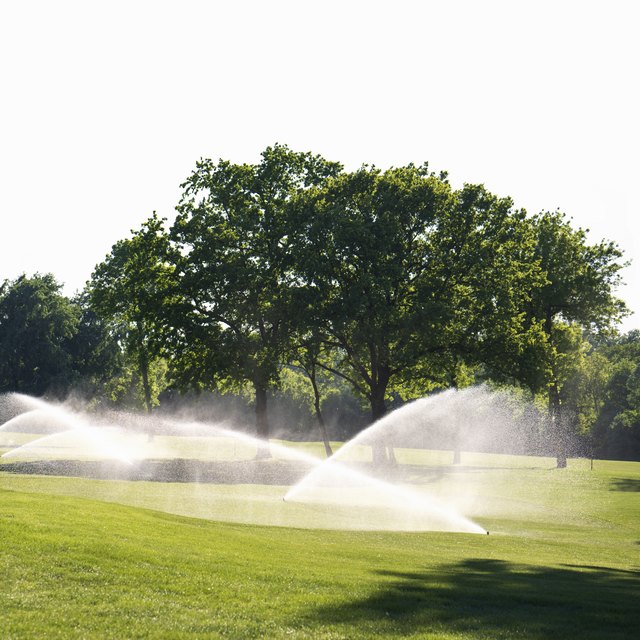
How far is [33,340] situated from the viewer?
9719 centimetres

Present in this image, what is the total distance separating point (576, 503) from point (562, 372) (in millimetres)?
24009

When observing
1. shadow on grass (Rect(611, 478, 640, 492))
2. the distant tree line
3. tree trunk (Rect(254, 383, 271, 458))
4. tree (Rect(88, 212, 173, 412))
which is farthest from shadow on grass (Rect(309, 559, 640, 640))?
tree trunk (Rect(254, 383, 271, 458))

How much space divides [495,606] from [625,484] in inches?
1699

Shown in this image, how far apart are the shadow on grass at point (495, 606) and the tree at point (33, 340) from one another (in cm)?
8801

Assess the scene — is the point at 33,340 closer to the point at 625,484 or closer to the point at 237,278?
the point at 237,278

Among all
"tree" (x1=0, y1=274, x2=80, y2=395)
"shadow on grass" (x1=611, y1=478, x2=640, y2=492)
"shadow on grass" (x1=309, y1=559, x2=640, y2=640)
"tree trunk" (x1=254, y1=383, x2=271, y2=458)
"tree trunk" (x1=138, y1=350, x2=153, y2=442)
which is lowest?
"shadow on grass" (x1=611, y1=478, x2=640, y2=492)

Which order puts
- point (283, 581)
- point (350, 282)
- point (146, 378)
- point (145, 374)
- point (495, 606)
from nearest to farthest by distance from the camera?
point (495, 606), point (283, 581), point (350, 282), point (145, 374), point (146, 378)

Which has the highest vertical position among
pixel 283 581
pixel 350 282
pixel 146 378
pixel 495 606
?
pixel 350 282

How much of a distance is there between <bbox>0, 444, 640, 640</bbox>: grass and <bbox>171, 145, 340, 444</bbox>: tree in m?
29.8

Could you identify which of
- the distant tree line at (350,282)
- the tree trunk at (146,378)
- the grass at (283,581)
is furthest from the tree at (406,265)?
the grass at (283,581)

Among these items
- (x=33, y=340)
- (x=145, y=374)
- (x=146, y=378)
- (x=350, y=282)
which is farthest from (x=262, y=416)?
(x=33, y=340)

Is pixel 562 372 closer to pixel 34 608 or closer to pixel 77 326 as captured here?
pixel 34 608

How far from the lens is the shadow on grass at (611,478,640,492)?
4797cm

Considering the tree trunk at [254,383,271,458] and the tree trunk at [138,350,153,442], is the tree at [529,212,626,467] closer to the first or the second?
the tree trunk at [254,383,271,458]
